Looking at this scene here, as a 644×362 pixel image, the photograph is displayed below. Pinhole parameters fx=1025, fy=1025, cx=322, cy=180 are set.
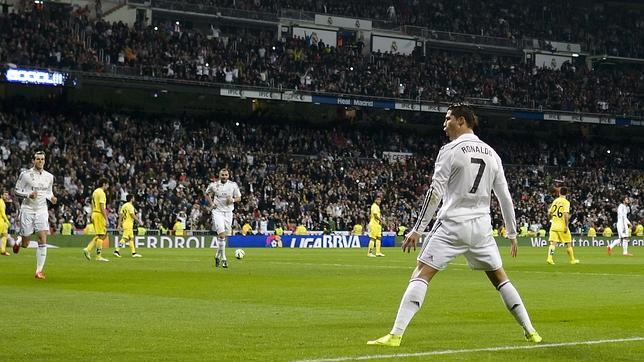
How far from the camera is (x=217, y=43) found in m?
64.0

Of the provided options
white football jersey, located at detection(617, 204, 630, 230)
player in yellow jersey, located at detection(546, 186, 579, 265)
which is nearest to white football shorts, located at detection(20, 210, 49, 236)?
player in yellow jersey, located at detection(546, 186, 579, 265)

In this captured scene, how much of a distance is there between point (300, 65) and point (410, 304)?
56913 mm

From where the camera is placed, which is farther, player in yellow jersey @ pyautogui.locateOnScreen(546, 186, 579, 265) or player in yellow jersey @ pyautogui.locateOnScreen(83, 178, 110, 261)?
player in yellow jersey @ pyautogui.locateOnScreen(546, 186, 579, 265)

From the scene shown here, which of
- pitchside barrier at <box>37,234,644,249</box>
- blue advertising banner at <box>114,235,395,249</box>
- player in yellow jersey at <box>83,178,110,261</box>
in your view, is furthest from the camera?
blue advertising banner at <box>114,235,395,249</box>

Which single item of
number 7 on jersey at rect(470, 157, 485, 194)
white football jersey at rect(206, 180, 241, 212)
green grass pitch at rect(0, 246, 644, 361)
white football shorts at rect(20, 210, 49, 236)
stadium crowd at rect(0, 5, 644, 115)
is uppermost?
stadium crowd at rect(0, 5, 644, 115)

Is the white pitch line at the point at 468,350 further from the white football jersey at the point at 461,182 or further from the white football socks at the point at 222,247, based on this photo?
the white football socks at the point at 222,247

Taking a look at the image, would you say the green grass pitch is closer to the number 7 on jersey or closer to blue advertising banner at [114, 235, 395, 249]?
the number 7 on jersey

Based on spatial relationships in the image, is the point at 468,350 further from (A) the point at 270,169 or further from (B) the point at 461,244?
(A) the point at 270,169

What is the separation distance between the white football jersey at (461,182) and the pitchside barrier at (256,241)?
35.7 m

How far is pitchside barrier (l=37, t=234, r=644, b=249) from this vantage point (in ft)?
148

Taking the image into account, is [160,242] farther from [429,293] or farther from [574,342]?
[574,342]

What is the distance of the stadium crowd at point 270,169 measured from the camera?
51250mm

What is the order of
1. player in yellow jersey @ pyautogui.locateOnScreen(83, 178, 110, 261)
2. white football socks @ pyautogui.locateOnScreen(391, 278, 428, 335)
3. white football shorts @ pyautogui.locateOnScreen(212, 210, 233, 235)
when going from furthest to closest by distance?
player in yellow jersey @ pyautogui.locateOnScreen(83, 178, 110, 261) < white football shorts @ pyautogui.locateOnScreen(212, 210, 233, 235) < white football socks @ pyautogui.locateOnScreen(391, 278, 428, 335)

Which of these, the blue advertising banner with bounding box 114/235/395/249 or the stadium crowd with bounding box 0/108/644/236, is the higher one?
the stadium crowd with bounding box 0/108/644/236
